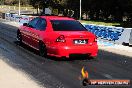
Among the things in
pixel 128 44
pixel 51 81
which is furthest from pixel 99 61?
pixel 128 44

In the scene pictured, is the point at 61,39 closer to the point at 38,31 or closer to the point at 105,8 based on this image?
the point at 38,31

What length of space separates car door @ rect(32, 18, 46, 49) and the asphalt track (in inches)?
19.9

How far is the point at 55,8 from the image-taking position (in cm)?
7388

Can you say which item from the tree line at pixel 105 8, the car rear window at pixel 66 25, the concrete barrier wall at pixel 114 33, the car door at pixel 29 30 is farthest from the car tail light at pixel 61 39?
the tree line at pixel 105 8

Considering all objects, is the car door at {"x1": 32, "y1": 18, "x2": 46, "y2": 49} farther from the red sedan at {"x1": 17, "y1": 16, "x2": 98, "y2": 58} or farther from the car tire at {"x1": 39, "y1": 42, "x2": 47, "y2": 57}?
the car tire at {"x1": 39, "y1": 42, "x2": 47, "y2": 57}

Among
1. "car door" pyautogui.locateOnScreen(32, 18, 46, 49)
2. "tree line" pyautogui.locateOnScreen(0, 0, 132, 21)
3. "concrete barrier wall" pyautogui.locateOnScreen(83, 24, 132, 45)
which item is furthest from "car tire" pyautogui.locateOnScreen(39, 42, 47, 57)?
"tree line" pyautogui.locateOnScreen(0, 0, 132, 21)

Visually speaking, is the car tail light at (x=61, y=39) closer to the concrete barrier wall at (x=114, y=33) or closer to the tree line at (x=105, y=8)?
the concrete barrier wall at (x=114, y=33)

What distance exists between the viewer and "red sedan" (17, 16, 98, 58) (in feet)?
43.5

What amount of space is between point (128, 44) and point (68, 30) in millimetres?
7153

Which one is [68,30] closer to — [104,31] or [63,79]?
[63,79]

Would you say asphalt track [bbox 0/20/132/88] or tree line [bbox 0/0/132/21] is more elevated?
tree line [bbox 0/0/132/21]

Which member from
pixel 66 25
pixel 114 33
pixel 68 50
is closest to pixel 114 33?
pixel 114 33

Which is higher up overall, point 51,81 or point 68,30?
point 68,30

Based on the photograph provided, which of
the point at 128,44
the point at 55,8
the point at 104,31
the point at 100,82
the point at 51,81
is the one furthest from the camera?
the point at 55,8
